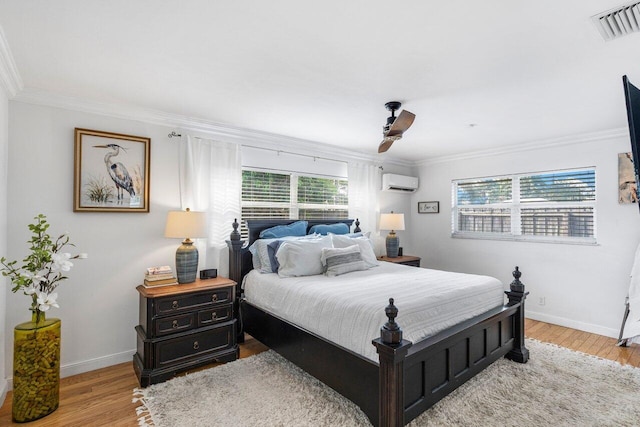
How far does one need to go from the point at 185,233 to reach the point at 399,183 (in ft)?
11.3

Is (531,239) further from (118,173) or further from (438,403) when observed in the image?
(118,173)

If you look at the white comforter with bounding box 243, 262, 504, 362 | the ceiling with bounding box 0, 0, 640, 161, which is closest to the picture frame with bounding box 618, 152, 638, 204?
the ceiling with bounding box 0, 0, 640, 161

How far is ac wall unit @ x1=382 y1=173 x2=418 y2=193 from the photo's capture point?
507 cm

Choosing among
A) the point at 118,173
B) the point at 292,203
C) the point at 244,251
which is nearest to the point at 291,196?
the point at 292,203

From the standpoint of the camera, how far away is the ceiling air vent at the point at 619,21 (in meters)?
1.54

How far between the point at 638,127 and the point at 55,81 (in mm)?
3378

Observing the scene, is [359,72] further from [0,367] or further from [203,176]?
[0,367]

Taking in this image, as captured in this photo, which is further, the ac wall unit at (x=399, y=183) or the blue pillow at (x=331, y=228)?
the ac wall unit at (x=399, y=183)

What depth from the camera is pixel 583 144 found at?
3.82 metres

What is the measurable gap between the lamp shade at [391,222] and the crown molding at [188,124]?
998 mm

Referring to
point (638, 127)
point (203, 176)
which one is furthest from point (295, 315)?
point (638, 127)

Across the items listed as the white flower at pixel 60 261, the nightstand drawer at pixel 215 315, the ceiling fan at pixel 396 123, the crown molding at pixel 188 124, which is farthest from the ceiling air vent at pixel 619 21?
the white flower at pixel 60 261

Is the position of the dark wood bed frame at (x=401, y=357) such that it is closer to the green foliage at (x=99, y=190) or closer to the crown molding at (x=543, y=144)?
the green foliage at (x=99, y=190)

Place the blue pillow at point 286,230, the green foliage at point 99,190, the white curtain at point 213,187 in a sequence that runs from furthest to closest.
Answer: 1. the blue pillow at point 286,230
2. the white curtain at point 213,187
3. the green foliage at point 99,190
